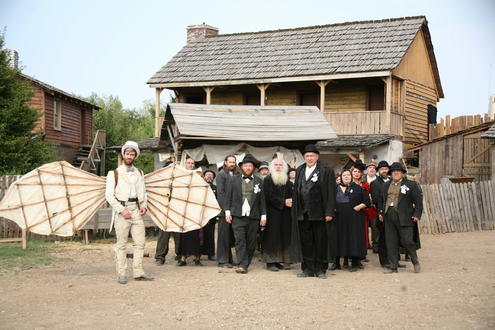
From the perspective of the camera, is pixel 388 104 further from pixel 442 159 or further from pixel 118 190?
pixel 118 190

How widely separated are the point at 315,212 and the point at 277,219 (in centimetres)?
100

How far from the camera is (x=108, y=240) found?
14.8 meters

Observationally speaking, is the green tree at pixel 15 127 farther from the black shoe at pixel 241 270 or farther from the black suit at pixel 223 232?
the black shoe at pixel 241 270

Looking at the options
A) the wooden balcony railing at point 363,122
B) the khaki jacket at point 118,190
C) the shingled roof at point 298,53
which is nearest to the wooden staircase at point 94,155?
the shingled roof at point 298,53

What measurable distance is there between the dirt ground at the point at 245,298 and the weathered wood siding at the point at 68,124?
65.6 ft

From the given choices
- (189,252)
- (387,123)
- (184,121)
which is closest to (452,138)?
(387,123)

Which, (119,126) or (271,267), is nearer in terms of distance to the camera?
(271,267)

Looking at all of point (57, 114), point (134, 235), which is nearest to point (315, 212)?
point (134, 235)

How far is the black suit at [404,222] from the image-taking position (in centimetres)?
965

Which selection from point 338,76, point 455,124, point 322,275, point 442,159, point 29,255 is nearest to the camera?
point 322,275

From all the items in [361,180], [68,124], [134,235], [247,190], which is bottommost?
[134,235]

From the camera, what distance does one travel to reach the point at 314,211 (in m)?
9.19

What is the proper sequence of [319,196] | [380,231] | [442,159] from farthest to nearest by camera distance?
[442,159] < [380,231] < [319,196]

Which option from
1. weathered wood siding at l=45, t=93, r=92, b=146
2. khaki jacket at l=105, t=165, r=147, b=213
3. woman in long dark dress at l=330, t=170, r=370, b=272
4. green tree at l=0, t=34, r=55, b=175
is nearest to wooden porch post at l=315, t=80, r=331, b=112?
green tree at l=0, t=34, r=55, b=175
